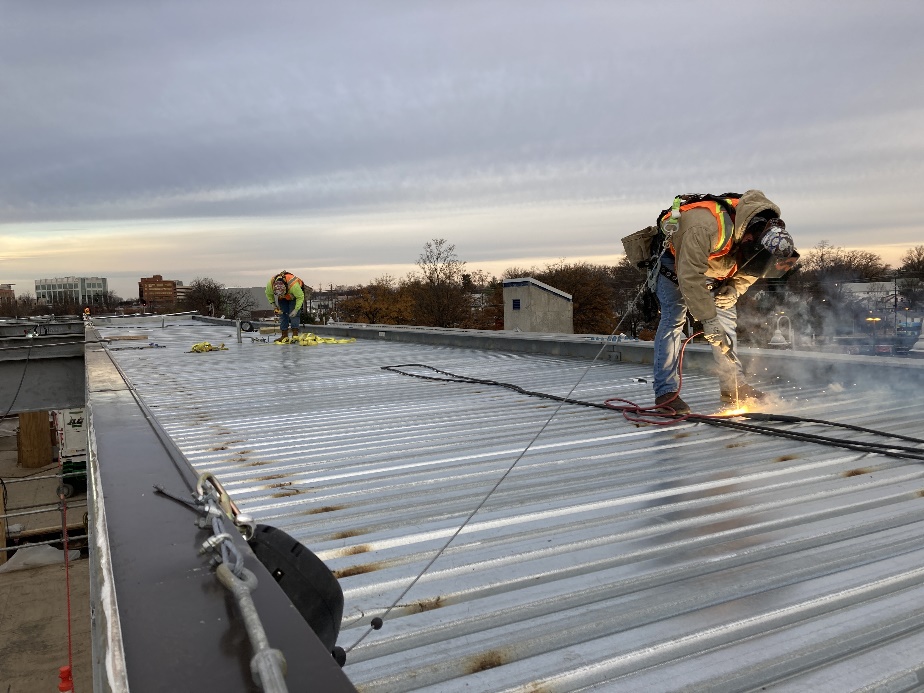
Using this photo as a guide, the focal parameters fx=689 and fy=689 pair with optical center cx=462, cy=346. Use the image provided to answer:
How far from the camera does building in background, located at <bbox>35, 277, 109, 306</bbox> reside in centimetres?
11129

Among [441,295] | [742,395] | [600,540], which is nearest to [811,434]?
[742,395]

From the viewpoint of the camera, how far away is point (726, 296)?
5867mm

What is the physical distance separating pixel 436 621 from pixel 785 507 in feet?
6.03

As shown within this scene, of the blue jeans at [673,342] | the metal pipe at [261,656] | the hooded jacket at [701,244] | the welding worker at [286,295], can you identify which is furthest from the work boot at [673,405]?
the welding worker at [286,295]

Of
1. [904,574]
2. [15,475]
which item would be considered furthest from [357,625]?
[15,475]

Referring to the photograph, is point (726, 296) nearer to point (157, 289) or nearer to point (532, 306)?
point (532, 306)

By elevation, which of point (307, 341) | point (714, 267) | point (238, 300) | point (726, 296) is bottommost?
point (307, 341)

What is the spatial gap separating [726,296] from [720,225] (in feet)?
2.79

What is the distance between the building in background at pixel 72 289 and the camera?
365ft

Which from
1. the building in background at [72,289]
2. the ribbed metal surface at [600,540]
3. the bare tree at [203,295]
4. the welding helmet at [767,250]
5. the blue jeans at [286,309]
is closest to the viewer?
the ribbed metal surface at [600,540]

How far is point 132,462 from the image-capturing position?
3.00 meters

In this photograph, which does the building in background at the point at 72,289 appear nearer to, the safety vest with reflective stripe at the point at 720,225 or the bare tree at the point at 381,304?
the bare tree at the point at 381,304

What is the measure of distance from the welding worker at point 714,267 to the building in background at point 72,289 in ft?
370

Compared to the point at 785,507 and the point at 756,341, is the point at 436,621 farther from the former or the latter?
the point at 756,341
